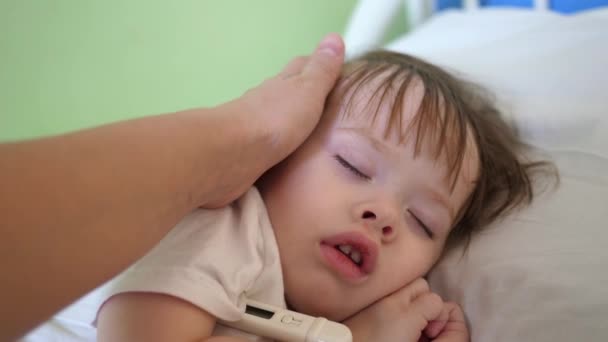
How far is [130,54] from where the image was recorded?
1.24 metres

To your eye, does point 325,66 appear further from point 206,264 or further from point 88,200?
point 88,200

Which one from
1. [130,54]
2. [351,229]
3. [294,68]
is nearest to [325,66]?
[294,68]

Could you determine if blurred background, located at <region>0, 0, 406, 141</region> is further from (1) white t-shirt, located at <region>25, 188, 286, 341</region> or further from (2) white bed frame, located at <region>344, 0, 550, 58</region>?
(1) white t-shirt, located at <region>25, 188, 286, 341</region>

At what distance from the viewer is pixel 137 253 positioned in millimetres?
416

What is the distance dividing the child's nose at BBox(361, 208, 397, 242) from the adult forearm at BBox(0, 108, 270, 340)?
203mm

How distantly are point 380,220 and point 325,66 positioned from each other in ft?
0.86

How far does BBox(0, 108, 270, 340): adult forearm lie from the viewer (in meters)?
0.32

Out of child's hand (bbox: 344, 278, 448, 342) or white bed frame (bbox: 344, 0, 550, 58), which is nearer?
child's hand (bbox: 344, 278, 448, 342)

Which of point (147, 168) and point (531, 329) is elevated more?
point (147, 168)

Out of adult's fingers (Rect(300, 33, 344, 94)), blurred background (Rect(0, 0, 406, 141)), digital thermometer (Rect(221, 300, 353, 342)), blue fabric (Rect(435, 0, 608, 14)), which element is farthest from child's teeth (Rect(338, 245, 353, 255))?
blue fabric (Rect(435, 0, 608, 14))

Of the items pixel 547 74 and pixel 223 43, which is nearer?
pixel 547 74

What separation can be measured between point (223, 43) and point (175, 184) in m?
1.09

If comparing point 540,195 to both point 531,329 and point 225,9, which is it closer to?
point 531,329

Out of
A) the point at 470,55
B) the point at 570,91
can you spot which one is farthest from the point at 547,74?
the point at 470,55
